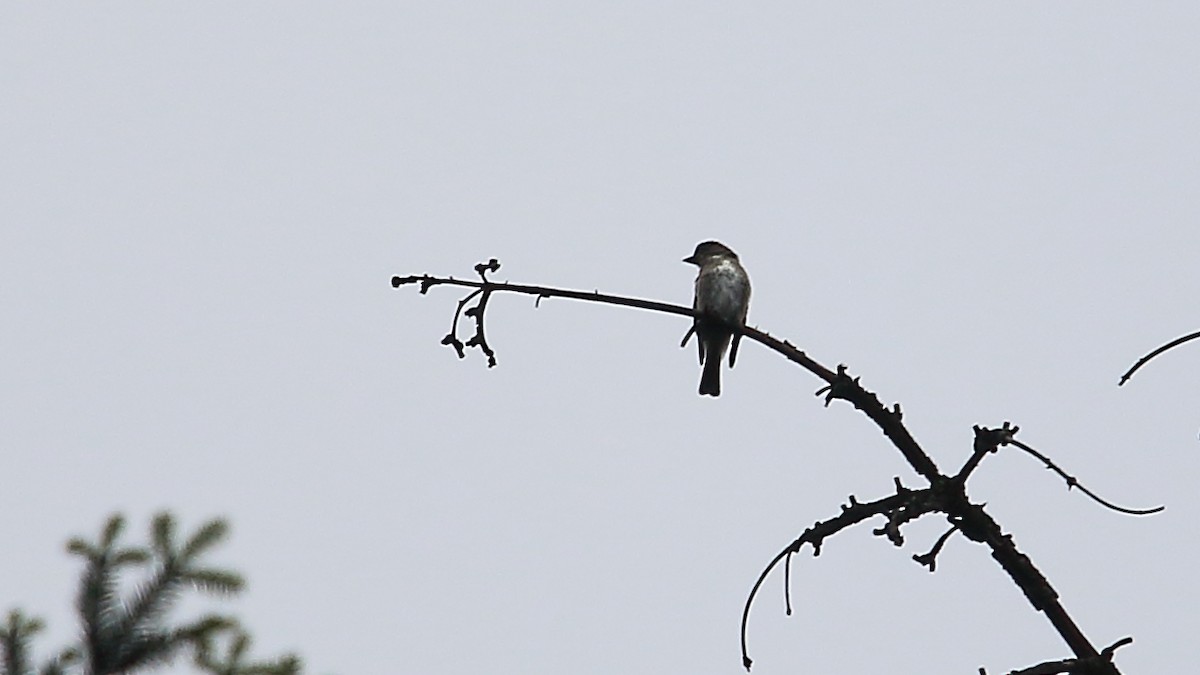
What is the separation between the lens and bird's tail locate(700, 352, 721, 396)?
714cm

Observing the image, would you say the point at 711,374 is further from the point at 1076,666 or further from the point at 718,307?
the point at 1076,666

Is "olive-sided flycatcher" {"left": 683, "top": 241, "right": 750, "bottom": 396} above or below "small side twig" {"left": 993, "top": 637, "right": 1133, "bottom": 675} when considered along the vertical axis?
above

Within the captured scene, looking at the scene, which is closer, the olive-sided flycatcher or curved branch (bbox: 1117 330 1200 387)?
curved branch (bbox: 1117 330 1200 387)

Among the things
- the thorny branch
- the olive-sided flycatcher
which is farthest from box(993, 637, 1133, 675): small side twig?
the olive-sided flycatcher

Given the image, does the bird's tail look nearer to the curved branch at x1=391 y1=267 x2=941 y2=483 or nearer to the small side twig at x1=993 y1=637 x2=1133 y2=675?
the curved branch at x1=391 y1=267 x2=941 y2=483

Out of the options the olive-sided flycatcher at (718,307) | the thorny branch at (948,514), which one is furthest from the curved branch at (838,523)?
the olive-sided flycatcher at (718,307)

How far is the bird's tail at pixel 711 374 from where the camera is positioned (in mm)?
7145

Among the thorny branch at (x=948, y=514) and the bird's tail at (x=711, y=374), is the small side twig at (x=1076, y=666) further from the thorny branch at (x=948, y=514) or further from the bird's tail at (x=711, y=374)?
the bird's tail at (x=711, y=374)

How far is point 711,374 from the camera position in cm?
715

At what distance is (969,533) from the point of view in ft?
6.86

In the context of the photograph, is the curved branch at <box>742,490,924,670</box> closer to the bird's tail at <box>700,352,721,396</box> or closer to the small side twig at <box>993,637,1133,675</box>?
the small side twig at <box>993,637,1133,675</box>

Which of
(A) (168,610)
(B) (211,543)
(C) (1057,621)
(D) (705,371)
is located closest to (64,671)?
(A) (168,610)

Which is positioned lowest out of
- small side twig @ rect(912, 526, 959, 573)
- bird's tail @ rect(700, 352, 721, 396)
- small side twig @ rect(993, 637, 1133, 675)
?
small side twig @ rect(993, 637, 1133, 675)

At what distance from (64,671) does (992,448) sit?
179cm
